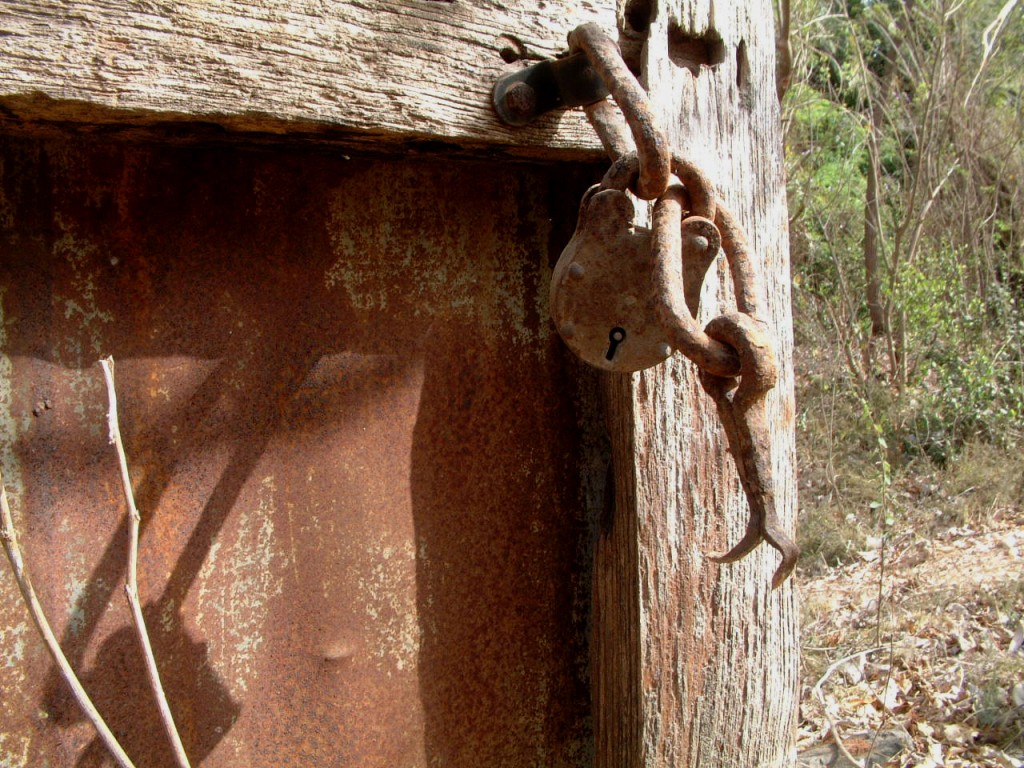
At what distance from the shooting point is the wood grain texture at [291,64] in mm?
627

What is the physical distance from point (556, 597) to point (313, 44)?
666 mm

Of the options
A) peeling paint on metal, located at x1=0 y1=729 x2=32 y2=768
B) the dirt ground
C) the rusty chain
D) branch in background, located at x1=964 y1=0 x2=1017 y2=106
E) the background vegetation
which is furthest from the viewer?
branch in background, located at x1=964 y1=0 x2=1017 y2=106

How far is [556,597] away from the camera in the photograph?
989 millimetres

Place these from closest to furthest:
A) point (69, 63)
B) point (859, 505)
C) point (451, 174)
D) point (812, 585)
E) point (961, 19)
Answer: point (69, 63), point (451, 174), point (812, 585), point (859, 505), point (961, 19)

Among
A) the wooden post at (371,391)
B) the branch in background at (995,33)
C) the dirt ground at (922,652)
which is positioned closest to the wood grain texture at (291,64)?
the wooden post at (371,391)

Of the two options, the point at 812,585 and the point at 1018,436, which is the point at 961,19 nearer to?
the point at 1018,436

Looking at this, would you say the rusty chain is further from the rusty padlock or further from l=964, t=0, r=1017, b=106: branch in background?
l=964, t=0, r=1017, b=106: branch in background

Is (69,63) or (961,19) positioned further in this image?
(961,19)

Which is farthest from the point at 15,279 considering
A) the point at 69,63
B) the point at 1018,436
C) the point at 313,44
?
the point at 1018,436

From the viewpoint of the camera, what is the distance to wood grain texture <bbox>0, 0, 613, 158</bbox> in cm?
63

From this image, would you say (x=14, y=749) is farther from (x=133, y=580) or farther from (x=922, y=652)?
(x=922, y=652)

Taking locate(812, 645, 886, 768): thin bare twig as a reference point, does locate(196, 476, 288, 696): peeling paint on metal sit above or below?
above

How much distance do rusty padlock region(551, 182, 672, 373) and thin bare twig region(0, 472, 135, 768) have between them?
19.6 inches

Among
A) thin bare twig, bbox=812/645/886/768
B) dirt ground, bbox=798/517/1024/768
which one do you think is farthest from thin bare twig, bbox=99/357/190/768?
dirt ground, bbox=798/517/1024/768
